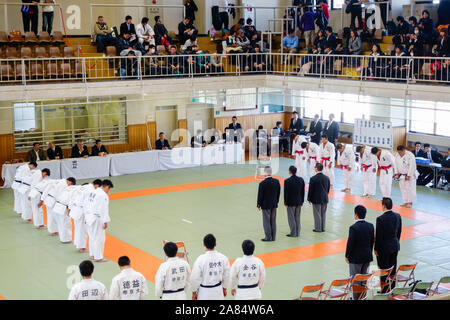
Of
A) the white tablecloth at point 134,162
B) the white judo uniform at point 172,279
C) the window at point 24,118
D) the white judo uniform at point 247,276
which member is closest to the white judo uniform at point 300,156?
the white tablecloth at point 134,162

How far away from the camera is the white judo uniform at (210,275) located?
8078mm

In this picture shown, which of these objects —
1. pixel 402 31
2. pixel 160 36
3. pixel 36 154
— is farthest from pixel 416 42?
pixel 36 154

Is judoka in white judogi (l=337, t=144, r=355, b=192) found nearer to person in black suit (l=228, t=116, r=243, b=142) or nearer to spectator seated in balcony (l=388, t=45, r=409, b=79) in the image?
spectator seated in balcony (l=388, t=45, r=409, b=79)

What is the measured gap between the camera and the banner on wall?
67.5ft

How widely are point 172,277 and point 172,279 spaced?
0.03 meters

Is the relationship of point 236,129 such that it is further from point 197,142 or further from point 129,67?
point 129,67

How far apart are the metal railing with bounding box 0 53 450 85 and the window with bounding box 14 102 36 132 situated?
182 cm

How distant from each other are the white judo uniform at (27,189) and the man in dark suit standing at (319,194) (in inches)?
242

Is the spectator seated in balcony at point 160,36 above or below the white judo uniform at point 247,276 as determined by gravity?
above

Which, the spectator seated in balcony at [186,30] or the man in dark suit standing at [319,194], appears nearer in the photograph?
the man in dark suit standing at [319,194]

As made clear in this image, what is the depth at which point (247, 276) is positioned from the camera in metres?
8.16

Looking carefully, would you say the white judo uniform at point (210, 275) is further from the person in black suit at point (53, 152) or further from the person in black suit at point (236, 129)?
the person in black suit at point (236, 129)

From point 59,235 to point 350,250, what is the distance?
664 cm

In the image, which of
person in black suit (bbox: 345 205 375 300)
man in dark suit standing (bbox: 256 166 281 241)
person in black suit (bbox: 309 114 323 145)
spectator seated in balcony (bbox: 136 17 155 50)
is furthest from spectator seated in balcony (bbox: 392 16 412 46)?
person in black suit (bbox: 345 205 375 300)
